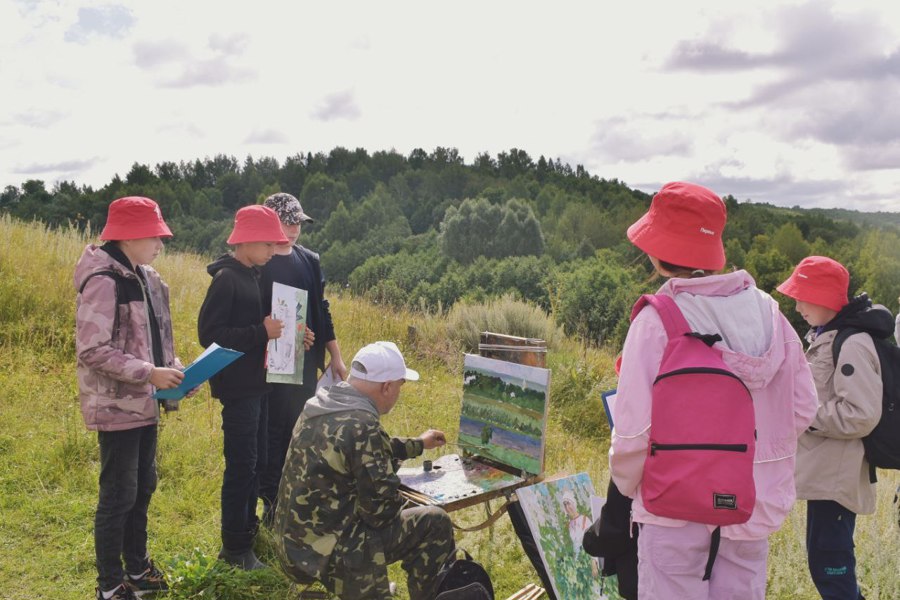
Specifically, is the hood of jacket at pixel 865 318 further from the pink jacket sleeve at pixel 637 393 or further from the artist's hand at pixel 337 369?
the artist's hand at pixel 337 369

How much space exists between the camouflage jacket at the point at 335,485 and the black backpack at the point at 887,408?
2.07 m

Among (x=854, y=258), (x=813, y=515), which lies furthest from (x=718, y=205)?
(x=854, y=258)

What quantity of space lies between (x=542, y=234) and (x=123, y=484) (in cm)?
4698

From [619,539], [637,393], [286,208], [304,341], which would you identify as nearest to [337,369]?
[304,341]

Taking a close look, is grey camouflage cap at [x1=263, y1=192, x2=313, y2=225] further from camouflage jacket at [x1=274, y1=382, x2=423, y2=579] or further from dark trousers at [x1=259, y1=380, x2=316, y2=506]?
camouflage jacket at [x1=274, y1=382, x2=423, y2=579]

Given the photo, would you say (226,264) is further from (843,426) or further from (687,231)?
(843,426)

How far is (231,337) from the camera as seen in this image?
355cm

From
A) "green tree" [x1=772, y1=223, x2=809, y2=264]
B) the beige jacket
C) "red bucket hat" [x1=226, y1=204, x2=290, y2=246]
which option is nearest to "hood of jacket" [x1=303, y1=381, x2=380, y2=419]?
"red bucket hat" [x1=226, y1=204, x2=290, y2=246]

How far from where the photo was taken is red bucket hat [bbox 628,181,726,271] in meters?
2.02

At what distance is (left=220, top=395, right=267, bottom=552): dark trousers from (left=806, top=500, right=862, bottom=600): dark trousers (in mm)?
2742

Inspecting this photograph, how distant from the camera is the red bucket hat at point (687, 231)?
6.63ft

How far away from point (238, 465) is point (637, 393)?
2381 millimetres

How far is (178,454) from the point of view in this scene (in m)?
5.19

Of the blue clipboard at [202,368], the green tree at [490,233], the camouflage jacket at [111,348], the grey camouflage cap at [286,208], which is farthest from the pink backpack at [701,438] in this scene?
the green tree at [490,233]
